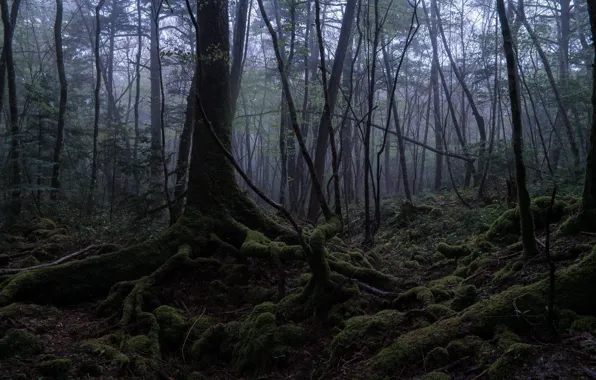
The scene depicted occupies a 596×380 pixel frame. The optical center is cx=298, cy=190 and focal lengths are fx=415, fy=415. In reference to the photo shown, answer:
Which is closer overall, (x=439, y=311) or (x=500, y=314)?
(x=500, y=314)

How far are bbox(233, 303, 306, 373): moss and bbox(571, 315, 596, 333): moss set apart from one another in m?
2.80

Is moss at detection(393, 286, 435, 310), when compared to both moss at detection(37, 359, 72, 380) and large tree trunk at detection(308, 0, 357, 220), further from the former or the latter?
large tree trunk at detection(308, 0, 357, 220)

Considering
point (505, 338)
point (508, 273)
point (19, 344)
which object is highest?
point (508, 273)

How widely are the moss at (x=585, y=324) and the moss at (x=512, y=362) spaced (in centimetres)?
46

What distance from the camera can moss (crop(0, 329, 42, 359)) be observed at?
179 inches

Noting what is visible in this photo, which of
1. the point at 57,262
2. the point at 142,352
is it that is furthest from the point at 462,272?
the point at 57,262

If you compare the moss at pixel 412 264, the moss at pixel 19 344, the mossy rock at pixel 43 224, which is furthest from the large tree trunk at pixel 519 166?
the mossy rock at pixel 43 224

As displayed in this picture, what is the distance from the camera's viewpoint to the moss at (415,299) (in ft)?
16.0

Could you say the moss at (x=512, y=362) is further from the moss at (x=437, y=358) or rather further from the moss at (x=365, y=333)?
the moss at (x=365, y=333)

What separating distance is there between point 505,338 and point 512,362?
0.35 m

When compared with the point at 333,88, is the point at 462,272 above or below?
below

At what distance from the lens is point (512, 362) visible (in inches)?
124

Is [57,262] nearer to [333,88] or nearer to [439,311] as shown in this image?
[439,311]

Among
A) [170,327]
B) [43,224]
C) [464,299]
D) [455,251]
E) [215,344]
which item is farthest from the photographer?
[43,224]
